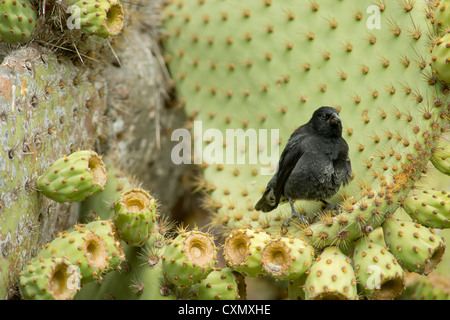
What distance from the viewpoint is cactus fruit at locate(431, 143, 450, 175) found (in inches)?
87.2

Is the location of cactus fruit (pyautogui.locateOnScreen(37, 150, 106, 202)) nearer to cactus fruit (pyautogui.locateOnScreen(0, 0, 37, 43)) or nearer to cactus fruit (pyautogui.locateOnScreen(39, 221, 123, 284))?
cactus fruit (pyautogui.locateOnScreen(39, 221, 123, 284))

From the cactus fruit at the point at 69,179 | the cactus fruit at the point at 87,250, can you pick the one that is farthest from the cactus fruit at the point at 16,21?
the cactus fruit at the point at 87,250

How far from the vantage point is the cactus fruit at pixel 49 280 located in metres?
1.86

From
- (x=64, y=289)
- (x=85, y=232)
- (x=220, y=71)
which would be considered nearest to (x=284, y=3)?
(x=220, y=71)

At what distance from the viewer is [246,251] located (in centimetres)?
206

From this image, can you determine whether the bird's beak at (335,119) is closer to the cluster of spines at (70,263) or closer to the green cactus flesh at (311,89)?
the green cactus flesh at (311,89)

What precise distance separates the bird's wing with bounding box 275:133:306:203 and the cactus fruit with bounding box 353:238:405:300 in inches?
17.2

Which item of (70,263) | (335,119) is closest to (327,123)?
(335,119)

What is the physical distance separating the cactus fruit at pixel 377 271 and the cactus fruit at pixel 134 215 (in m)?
0.78

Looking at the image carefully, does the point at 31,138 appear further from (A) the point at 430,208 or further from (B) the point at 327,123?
(A) the point at 430,208

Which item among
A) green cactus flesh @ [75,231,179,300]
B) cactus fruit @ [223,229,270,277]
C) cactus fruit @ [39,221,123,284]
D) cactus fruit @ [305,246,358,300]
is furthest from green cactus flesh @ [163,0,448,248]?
cactus fruit @ [39,221,123,284]

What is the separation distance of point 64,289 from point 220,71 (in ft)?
4.69

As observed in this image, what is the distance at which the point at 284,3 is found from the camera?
2746mm

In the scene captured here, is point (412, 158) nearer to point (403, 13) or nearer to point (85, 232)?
point (403, 13)
